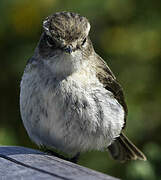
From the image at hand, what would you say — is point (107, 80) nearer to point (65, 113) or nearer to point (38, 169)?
point (65, 113)

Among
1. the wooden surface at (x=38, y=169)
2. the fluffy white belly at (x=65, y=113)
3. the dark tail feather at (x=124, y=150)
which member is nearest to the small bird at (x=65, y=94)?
the fluffy white belly at (x=65, y=113)

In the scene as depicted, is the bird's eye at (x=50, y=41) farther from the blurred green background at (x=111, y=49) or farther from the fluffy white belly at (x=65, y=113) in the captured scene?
the blurred green background at (x=111, y=49)

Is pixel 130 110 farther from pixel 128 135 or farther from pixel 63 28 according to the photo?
pixel 63 28

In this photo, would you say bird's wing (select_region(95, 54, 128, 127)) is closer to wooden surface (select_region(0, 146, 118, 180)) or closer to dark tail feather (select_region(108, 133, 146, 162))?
dark tail feather (select_region(108, 133, 146, 162))

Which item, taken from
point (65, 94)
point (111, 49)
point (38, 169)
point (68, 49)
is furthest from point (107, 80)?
point (38, 169)

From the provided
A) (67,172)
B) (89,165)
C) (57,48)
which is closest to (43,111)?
(57,48)

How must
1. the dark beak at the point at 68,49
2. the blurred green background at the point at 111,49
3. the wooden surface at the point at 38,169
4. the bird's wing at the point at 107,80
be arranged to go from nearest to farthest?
the wooden surface at the point at 38,169
the dark beak at the point at 68,49
the bird's wing at the point at 107,80
the blurred green background at the point at 111,49
